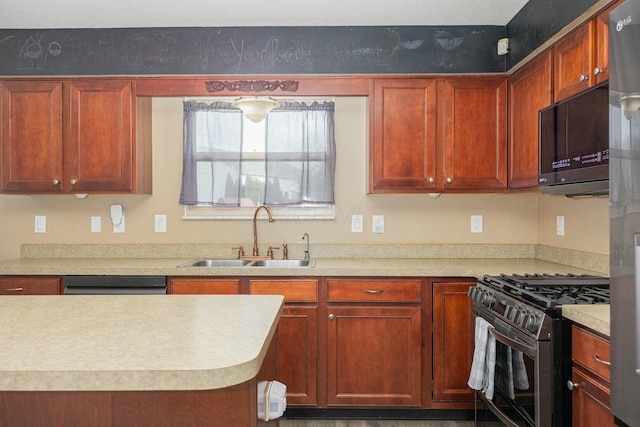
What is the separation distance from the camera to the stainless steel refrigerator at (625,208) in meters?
1.18

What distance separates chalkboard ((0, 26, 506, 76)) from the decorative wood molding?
0.06 metres

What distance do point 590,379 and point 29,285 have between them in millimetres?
2938

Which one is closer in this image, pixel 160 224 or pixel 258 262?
pixel 258 262

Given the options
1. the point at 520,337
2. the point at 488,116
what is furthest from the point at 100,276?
the point at 488,116

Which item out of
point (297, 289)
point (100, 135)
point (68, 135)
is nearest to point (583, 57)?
point (297, 289)

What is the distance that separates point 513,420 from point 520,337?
16.2 inches

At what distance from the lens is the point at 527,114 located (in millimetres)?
2719

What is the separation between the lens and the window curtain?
3.37m

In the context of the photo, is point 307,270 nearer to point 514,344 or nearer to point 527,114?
point 514,344

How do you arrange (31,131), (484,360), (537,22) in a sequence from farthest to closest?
(31,131) < (537,22) < (484,360)

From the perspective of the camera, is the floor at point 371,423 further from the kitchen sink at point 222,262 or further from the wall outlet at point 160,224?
the wall outlet at point 160,224

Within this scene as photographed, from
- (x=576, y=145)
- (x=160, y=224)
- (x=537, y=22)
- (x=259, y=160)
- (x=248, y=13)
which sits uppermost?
(x=248, y=13)

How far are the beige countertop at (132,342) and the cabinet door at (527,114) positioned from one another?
1.82m

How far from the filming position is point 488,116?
2973 mm
